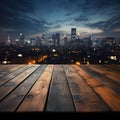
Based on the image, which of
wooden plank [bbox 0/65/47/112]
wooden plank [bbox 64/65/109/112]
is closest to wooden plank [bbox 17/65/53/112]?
wooden plank [bbox 0/65/47/112]

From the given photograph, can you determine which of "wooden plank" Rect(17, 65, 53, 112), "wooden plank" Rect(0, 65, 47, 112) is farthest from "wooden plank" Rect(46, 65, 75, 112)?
"wooden plank" Rect(0, 65, 47, 112)

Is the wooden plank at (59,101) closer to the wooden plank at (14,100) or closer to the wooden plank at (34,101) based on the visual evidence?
the wooden plank at (34,101)

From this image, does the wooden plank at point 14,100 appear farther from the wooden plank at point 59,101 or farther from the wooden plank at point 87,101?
the wooden plank at point 87,101

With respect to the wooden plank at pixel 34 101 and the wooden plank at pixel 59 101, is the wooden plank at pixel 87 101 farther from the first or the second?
the wooden plank at pixel 34 101

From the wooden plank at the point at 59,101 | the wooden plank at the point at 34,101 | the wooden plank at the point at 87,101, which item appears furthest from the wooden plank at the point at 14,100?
the wooden plank at the point at 87,101

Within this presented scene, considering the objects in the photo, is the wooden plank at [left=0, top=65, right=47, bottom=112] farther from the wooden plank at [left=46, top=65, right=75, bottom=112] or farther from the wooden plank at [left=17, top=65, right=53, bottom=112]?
the wooden plank at [left=46, top=65, right=75, bottom=112]

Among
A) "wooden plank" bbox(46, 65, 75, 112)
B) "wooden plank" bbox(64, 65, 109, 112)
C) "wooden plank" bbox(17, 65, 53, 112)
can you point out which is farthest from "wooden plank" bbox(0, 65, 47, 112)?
"wooden plank" bbox(64, 65, 109, 112)

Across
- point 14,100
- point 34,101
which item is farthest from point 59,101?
point 14,100

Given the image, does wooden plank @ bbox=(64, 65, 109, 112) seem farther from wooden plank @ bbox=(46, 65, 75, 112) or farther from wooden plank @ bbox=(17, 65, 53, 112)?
wooden plank @ bbox=(17, 65, 53, 112)

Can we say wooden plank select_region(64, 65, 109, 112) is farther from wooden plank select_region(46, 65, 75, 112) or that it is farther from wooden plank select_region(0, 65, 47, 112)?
wooden plank select_region(0, 65, 47, 112)

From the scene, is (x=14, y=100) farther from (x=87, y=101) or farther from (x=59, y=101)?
(x=87, y=101)

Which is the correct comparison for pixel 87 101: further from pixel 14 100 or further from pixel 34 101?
pixel 14 100

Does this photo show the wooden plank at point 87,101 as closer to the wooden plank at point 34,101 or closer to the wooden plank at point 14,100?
the wooden plank at point 34,101

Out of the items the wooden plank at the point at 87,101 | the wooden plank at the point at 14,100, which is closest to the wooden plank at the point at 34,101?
the wooden plank at the point at 14,100
